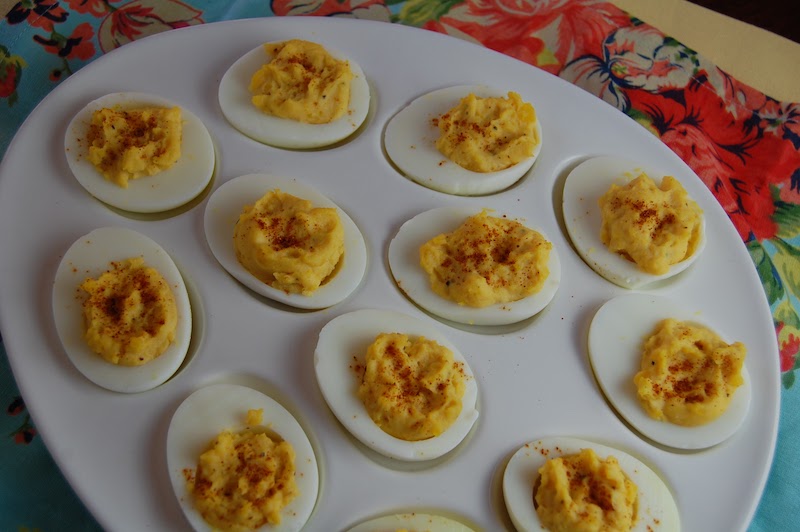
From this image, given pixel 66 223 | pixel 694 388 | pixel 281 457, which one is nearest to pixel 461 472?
pixel 281 457

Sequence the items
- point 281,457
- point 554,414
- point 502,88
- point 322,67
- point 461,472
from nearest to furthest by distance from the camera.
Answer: point 281,457 < point 461,472 < point 554,414 < point 322,67 < point 502,88

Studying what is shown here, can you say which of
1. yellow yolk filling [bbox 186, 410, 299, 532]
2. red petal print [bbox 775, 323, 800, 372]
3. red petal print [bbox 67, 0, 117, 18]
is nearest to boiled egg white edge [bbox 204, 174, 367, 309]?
yellow yolk filling [bbox 186, 410, 299, 532]

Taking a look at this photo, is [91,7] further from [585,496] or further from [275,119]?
[585,496]

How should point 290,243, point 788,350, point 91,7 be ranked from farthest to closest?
point 91,7, point 788,350, point 290,243

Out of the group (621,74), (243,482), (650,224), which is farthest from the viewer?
(621,74)

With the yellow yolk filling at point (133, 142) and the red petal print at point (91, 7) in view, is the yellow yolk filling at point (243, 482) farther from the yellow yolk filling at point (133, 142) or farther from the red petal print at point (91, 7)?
the red petal print at point (91, 7)

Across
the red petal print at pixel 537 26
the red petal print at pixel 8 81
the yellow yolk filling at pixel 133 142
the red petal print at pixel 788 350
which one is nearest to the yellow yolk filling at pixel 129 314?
the yellow yolk filling at pixel 133 142

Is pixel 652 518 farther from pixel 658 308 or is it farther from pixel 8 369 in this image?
pixel 8 369

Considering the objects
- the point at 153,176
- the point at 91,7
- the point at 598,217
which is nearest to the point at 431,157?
the point at 598,217
